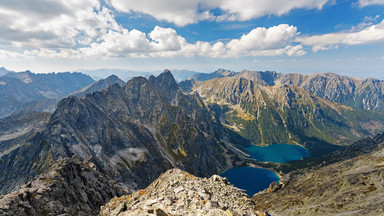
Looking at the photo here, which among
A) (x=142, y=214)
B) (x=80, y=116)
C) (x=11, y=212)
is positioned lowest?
(x=80, y=116)

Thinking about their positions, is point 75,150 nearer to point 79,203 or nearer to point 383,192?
point 79,203

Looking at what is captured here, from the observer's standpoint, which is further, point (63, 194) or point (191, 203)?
point (63, 194)

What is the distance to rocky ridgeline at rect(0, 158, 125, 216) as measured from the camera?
34.6 metres

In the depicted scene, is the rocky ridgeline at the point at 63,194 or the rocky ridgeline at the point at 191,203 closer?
the rocky ridgeline at the point at 191,203

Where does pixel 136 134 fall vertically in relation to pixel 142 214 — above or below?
below

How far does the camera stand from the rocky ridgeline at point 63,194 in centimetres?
3461

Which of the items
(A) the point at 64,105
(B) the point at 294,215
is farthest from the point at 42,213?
(A) the point at 64,105

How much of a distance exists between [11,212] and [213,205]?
3636 centimetres

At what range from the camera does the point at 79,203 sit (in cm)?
4428

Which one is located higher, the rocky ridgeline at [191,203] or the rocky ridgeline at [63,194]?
the rocky ridgeline at [191,203]

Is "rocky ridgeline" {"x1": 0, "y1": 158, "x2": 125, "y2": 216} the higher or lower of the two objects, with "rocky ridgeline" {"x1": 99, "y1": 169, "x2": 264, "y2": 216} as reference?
lower

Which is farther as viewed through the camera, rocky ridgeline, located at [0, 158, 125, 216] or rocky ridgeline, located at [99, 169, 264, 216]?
rocky ridgeline, located at [0, 158, 125, 216]

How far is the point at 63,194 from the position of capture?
1690 inches

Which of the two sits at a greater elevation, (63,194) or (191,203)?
(191,203)
